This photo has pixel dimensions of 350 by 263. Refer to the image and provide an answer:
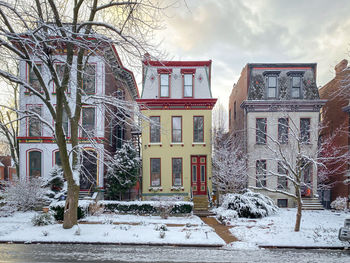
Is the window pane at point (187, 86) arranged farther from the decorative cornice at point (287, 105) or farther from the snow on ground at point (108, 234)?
the snow on ground at point (108, 234)

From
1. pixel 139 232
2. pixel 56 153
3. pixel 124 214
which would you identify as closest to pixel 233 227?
pixel 139 232

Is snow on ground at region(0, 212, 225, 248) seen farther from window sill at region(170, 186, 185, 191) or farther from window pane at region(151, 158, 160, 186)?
window pane at region(151, 158, 160, 186)

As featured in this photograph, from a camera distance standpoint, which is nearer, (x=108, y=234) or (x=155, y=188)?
(x=108, y=234)

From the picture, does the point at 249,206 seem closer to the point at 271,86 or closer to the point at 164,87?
the point at 271,86

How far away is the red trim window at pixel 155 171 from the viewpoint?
19.8 metres

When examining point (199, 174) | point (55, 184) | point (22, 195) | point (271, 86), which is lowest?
point (22, 195)

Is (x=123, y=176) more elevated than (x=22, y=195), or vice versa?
(x=123, y=176)

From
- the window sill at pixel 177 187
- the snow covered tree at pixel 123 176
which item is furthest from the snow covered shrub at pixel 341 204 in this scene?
the snow covered tree at pixel 123 176

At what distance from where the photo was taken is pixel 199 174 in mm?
19875

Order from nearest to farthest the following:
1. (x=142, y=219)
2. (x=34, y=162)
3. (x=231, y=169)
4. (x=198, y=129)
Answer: (x=142, y=219), (x=231, y=169), (x=34, y=162), (x=198, y=129)

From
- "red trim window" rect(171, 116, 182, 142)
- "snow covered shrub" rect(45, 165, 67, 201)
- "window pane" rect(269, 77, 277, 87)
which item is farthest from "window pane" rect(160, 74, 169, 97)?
"snow covered shrub" rect(45, 165, 67, 201)

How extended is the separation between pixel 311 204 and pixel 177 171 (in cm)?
1093

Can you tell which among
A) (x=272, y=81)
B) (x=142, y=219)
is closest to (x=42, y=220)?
(x=142, y=219)

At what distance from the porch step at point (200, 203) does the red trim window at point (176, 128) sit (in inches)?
202
